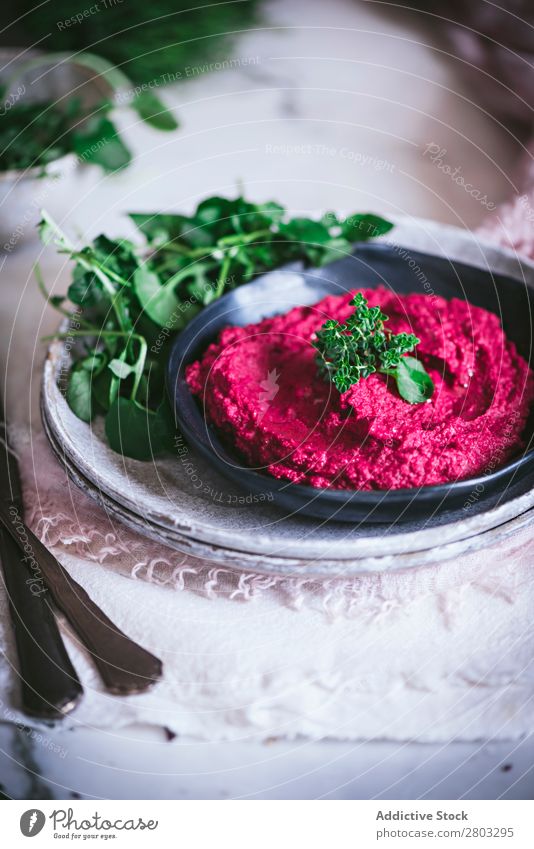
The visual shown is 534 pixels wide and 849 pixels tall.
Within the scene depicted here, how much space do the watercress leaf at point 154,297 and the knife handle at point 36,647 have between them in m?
0.17

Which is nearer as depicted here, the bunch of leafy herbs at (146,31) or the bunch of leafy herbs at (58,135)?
the bunch of leafy herbs at (58,135)

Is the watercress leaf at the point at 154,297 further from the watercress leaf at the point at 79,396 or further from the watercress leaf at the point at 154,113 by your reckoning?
the watercress leaf at the point at 154,113

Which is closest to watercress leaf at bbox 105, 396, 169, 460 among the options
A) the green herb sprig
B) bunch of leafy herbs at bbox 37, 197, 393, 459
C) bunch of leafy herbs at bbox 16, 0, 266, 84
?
bunch of leafy herbs at bbox 37, 197, 393, 459

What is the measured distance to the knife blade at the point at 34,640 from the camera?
0.36 metres

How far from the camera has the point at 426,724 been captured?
36 cm

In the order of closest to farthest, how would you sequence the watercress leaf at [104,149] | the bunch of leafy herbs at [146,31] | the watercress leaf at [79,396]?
1. the watercress leaf at [79,396]
2. the watercress leaf at [104,149]
3. the bunch of leafy herbs at [146,31]

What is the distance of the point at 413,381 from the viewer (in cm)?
42

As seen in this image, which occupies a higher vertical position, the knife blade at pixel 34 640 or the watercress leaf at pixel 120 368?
the watercress leaf at pixel 120 368

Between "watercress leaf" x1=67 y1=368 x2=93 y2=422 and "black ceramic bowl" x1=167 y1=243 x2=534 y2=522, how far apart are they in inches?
2.3

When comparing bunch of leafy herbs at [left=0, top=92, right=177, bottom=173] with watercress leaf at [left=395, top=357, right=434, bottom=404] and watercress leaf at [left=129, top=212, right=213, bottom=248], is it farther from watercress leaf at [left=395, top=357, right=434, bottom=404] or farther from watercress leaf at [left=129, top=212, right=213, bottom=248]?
watercress leaf at [left=395, top=357, right=434, bottom=404]

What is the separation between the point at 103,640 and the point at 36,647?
0.04 m

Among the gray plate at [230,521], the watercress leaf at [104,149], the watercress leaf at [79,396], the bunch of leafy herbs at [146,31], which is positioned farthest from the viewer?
the bunch of leafy herbs at [146,31]

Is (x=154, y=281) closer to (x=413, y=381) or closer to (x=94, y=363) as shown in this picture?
(x=94, y=363)

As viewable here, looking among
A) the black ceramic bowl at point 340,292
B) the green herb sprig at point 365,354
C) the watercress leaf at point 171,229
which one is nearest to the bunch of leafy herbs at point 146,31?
the watercress leaf at point 171,229
